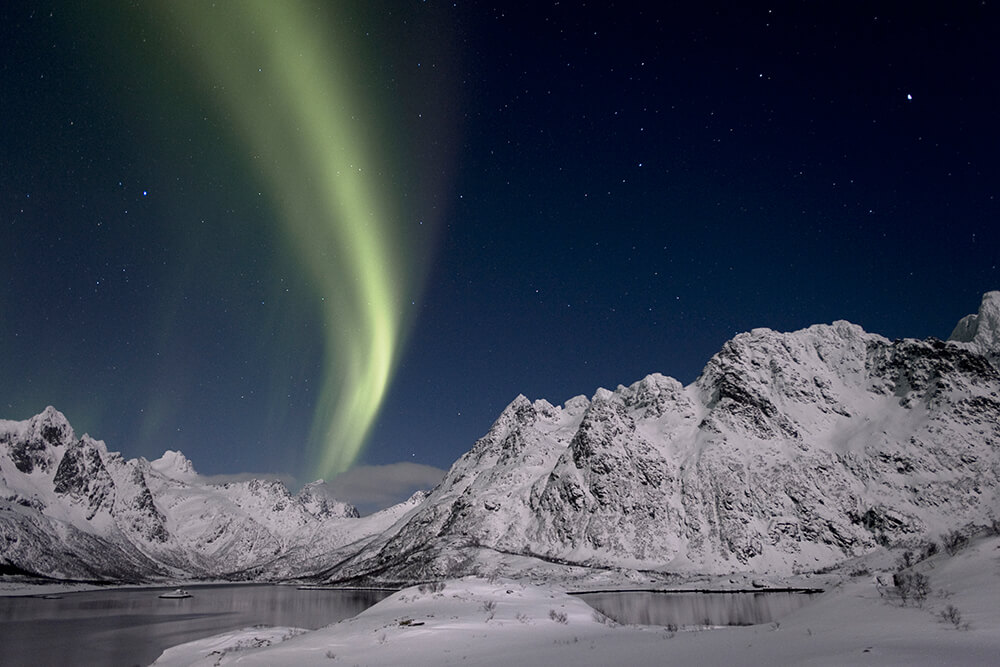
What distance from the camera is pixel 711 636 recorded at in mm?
15422

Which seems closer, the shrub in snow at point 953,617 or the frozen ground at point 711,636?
the frozen ground at point 711,636

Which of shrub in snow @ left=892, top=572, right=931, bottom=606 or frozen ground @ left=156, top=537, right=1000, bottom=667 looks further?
shrub in snow @ left=892, top=572, right=931, bottom=606

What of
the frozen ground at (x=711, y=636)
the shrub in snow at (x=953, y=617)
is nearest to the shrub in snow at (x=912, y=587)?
the frozen ground at (x=711, y=636)

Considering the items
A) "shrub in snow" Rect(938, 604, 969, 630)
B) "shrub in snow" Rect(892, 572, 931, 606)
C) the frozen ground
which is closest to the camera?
the frozen ground

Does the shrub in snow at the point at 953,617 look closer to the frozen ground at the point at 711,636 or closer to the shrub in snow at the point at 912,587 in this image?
the frozen ground at the point at 711,636

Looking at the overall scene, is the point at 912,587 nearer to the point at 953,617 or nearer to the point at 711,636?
the point at 953,617

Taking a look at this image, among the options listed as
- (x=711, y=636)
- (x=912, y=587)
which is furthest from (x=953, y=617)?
(x=711, y=636)

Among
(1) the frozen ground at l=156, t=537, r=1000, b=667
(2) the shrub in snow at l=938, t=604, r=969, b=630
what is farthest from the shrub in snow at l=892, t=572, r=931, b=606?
(2) the shrub in snow at l=938, t=604, r=969, b=630

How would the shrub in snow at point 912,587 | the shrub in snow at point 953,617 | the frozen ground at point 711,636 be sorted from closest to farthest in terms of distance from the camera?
the frozen ground at point 711,636 → the shrub in snow at point 953,617 → the shrub in snow at point 912,587

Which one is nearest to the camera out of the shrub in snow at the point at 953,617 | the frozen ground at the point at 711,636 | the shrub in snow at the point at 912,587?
the frozen ground at the point at 711,636

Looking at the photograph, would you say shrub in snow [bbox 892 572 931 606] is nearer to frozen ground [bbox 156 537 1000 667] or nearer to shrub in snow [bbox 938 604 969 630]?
frozen ground [bbox 156 537 1000 667]

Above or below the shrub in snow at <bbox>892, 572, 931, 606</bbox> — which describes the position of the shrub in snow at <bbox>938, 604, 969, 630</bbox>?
below

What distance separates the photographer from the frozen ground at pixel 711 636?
10203 millimetres

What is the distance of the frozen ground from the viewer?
1020 cm
